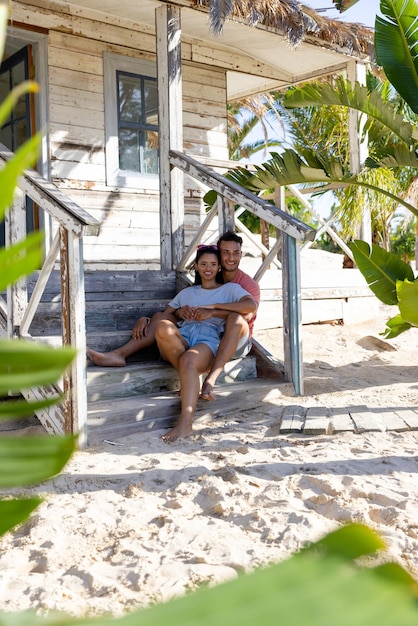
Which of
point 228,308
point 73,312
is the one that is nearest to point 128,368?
point 228,308

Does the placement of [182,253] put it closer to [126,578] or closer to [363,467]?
[363,467]

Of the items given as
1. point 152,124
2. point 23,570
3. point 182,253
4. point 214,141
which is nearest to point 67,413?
point 23,570

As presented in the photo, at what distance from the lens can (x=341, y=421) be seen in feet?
15.6

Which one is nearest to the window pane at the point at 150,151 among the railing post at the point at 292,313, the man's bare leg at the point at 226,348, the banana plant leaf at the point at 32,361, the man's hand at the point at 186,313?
the railing post at the point at 292,313

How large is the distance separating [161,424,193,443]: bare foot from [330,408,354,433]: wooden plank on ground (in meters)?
0.94

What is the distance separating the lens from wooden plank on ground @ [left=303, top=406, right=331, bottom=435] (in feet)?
14.9

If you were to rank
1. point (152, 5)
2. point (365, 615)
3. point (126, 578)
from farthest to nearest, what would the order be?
point (152, 5)
point (126, 578)
point (365, 615)

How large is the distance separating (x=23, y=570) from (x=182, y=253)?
4.15 metres

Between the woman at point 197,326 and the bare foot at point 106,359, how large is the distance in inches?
12.5

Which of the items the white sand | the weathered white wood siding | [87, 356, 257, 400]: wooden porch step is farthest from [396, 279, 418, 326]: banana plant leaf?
the weathered white wood siding

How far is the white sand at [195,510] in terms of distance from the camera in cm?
258

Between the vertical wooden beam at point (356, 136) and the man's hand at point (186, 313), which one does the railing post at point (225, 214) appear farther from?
the vertical wooden beam at point (356, 136)

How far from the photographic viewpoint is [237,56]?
896 cm

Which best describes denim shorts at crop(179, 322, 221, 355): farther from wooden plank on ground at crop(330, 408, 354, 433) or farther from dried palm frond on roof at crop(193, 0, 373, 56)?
dried palm frond on roof at crop(193, 0, 373, 56)
